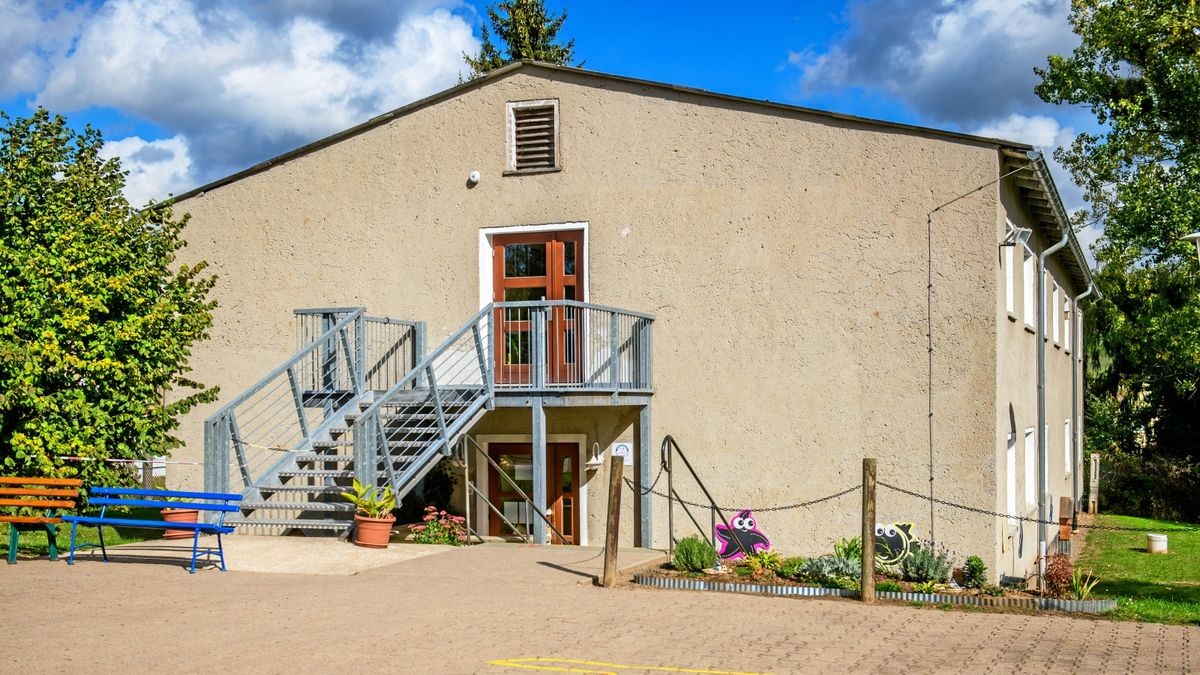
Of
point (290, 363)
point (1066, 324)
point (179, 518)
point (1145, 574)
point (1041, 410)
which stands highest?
point (1066, 324)

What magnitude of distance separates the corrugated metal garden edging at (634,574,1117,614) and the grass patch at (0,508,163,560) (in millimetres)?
6763

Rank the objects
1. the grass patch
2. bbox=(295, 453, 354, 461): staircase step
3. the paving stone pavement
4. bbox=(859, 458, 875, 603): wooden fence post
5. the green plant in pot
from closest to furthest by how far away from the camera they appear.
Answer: the paving stone pavement < bbox=(859, 458, 875, 603): wooden fence post < the green plant in pot < the grass patch < bbox=(295, 453, 354, 461): staircase step

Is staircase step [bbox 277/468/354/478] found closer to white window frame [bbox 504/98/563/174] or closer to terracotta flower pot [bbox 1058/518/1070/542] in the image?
white window frame [bbox 504/98/563/174]

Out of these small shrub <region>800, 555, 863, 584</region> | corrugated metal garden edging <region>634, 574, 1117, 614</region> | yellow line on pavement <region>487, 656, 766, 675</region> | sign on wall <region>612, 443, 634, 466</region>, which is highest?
sign on wall <region>612, 443, 634, 466</region>

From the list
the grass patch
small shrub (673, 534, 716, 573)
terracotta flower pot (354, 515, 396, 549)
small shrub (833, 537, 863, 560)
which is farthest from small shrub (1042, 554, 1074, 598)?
the grass patch

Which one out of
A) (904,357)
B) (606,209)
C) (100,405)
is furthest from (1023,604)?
(100,405)

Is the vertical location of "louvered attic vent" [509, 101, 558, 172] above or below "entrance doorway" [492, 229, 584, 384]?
above

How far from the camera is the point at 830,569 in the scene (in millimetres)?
11992

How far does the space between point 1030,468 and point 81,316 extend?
13.8 m

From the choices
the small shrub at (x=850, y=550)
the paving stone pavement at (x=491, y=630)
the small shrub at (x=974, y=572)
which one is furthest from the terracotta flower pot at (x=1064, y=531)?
the paving stone pavement at (x=491, y=630)

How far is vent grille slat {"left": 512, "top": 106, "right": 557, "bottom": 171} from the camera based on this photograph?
1697cm

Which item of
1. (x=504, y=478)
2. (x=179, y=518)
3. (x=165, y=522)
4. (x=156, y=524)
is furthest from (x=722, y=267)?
(x=156, y=524)

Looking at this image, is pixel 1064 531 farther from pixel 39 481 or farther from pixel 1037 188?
pixel 39 481

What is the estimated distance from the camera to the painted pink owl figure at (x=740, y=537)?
49.8 ft
